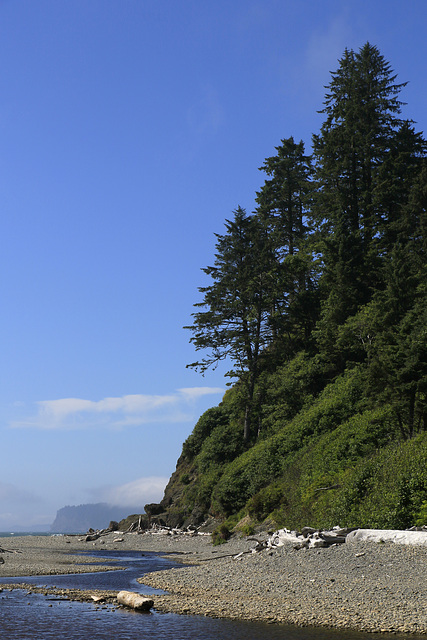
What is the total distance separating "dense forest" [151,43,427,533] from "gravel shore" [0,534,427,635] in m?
3.13

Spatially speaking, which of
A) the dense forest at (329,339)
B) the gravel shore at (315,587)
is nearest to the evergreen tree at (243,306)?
the dense forest at (329,339)

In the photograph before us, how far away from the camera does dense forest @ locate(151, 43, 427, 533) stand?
83.5ft

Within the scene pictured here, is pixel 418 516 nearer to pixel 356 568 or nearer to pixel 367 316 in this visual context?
pixel 356 568

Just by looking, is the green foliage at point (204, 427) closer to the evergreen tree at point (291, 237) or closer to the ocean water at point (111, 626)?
the evergreen tree at point (291, 237)

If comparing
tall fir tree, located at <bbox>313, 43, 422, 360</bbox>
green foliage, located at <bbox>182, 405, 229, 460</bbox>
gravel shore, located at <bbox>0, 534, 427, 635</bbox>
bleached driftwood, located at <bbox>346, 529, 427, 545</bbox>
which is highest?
tall fir tree, located at <bbox>313, 43, 422, 360</bbox>

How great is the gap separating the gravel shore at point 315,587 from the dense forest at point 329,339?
313cm

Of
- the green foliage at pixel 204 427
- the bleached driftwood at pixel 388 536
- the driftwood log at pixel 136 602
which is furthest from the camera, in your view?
the green foliage at pixel 204 427

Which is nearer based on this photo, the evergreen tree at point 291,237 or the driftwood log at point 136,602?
the driftwood log at point 136,602

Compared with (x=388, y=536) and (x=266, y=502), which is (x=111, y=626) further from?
(x=266, y=502)

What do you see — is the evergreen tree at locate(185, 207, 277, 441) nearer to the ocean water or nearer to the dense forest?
the dense forest

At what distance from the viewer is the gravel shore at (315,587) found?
13078 millimetres

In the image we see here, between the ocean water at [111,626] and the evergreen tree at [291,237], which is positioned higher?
the evergreen tree at [291,237]

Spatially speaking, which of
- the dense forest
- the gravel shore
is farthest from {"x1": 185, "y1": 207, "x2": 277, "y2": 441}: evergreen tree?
the gravel shore

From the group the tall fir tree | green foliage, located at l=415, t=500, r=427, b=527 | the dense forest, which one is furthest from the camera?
the tall fir tree
